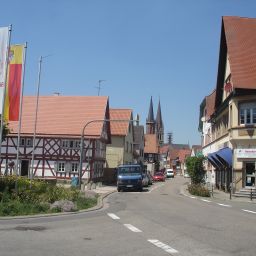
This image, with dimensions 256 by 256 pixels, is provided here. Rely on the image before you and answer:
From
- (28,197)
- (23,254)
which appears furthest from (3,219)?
(23,254)

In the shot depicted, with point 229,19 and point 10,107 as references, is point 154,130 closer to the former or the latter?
point 229,19

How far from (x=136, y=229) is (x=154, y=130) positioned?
148909mm

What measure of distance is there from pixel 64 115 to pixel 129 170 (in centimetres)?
1402

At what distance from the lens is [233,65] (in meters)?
37.0

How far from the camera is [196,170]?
1763 inches

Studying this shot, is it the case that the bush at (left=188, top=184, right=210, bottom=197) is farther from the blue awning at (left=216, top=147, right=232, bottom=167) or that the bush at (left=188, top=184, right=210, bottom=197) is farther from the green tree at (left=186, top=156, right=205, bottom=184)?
the green tree at (left=186, top=156, right=205, bottom=184)

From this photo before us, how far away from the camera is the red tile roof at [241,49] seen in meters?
35.6

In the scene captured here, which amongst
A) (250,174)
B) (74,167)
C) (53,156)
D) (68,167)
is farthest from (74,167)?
(250,174)

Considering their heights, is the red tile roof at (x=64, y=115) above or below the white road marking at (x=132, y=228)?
above

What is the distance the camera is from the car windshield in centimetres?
4328

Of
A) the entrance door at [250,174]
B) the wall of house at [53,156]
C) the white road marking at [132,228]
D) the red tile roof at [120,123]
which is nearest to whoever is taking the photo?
the white road marking at [132,228]

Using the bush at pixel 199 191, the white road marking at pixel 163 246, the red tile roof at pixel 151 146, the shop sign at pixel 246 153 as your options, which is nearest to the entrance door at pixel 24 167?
the bush at pixel 199 191

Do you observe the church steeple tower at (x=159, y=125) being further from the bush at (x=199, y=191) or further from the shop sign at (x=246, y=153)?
the shop sign at (x=246, y=153)

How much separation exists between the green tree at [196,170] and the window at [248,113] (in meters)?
10.1
